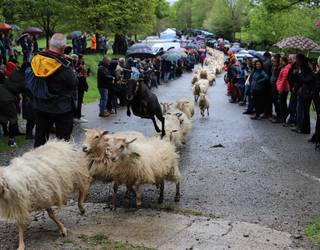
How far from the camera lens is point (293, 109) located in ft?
50.6

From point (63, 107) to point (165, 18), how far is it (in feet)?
344

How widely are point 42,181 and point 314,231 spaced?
3799 mm

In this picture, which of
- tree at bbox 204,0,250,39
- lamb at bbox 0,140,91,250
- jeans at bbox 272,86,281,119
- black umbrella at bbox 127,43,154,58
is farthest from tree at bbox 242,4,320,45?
lamb at bbox 0,140,91,250

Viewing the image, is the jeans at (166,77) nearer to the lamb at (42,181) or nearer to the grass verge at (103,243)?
the lamb at (42,181)

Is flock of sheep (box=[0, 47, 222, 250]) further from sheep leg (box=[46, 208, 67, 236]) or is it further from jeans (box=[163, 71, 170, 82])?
jeans (box=[163, 71, 170, 82])

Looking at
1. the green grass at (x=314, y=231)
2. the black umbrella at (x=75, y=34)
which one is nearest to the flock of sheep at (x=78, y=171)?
the green grass at (x=314, y=231)

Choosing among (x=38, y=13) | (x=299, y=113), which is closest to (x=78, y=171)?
(x=299, y=113)

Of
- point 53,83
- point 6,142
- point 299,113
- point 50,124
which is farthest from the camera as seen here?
point 299,113

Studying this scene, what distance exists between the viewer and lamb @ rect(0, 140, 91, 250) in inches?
223

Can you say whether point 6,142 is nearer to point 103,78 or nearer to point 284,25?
point 103,78

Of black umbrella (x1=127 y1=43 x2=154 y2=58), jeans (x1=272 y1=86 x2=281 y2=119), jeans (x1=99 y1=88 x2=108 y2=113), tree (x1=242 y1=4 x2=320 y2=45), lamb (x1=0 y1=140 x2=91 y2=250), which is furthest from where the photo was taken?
tree (x1=242 y1=4 x2=320 y2=45)

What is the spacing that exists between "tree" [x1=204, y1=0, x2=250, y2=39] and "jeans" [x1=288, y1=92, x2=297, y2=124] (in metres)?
80.4

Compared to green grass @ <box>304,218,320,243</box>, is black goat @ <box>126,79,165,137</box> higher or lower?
higher

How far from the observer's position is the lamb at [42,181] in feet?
18.6
